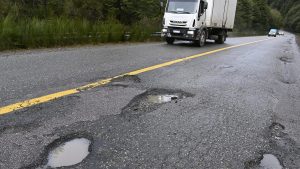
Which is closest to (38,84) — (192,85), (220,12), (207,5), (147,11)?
(192,85)

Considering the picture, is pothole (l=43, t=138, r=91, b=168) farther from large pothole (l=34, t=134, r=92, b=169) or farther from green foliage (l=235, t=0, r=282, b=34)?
green foliage (l=235, t=0, r=282, b=34)

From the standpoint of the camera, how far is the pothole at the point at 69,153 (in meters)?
3.04

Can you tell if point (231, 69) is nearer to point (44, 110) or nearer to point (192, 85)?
point (192, 85)

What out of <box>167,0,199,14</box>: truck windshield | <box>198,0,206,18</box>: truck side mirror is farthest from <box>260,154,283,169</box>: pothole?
<box>198,0,206,18</box>: truck side mirror

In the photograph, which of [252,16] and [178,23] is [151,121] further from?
[252,16]

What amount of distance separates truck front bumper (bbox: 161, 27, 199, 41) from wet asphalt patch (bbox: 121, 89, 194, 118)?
36.4ft

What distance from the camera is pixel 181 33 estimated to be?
55.3ft

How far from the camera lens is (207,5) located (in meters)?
17.2

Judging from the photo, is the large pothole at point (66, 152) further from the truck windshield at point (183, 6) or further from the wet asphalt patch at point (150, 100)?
the truck windshield at point (183, 6)

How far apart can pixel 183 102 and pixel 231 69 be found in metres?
4.39

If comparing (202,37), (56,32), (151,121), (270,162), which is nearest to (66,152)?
(151,121)

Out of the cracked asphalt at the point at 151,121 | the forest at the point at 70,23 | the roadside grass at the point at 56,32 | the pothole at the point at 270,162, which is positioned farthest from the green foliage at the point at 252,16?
the pothole at the point at 270,162

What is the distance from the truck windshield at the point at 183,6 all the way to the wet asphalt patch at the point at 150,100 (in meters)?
11.4

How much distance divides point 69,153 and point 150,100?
2.12 m
